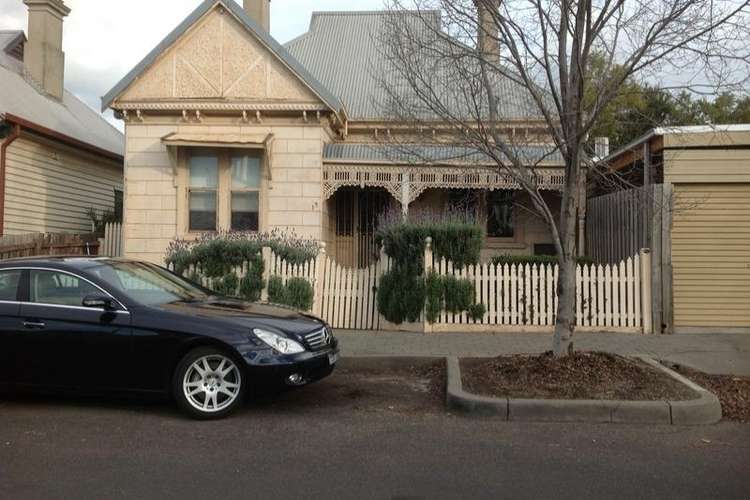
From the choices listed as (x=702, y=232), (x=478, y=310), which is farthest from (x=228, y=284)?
(x=702, y=232)

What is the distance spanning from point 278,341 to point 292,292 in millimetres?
4667

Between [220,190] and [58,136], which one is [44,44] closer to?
[58,136]

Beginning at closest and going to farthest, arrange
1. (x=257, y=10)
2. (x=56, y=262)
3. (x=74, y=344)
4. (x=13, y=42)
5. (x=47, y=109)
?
1. (x=74, y=344)
2. (x=56, y=262)
3. (x=257, y=10)
4. (x=47, y=109)
5. (x=13, y=42)

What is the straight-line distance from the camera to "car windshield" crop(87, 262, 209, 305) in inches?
270

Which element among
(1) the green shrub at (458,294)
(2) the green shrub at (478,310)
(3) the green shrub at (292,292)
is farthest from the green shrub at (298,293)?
(2) the green shrub at (478,310)

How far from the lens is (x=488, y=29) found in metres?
7.56

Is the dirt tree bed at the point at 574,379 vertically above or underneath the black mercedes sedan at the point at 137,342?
underneath

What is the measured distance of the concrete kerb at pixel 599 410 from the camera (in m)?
6.18

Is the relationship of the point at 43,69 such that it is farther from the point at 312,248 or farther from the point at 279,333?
the point at 279,333

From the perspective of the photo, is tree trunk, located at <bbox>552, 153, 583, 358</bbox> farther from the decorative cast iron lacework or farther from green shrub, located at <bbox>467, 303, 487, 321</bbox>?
the decorative cast iron lacework

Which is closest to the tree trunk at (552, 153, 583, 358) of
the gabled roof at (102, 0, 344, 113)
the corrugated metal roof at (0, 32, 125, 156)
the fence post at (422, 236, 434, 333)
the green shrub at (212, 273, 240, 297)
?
the fence post at (422, 236, 434, 333)

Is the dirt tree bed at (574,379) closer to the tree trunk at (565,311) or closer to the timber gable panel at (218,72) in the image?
the tree trunk at (565,311)

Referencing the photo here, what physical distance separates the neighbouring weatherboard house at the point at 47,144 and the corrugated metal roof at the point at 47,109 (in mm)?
29

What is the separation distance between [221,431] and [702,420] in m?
4.30
